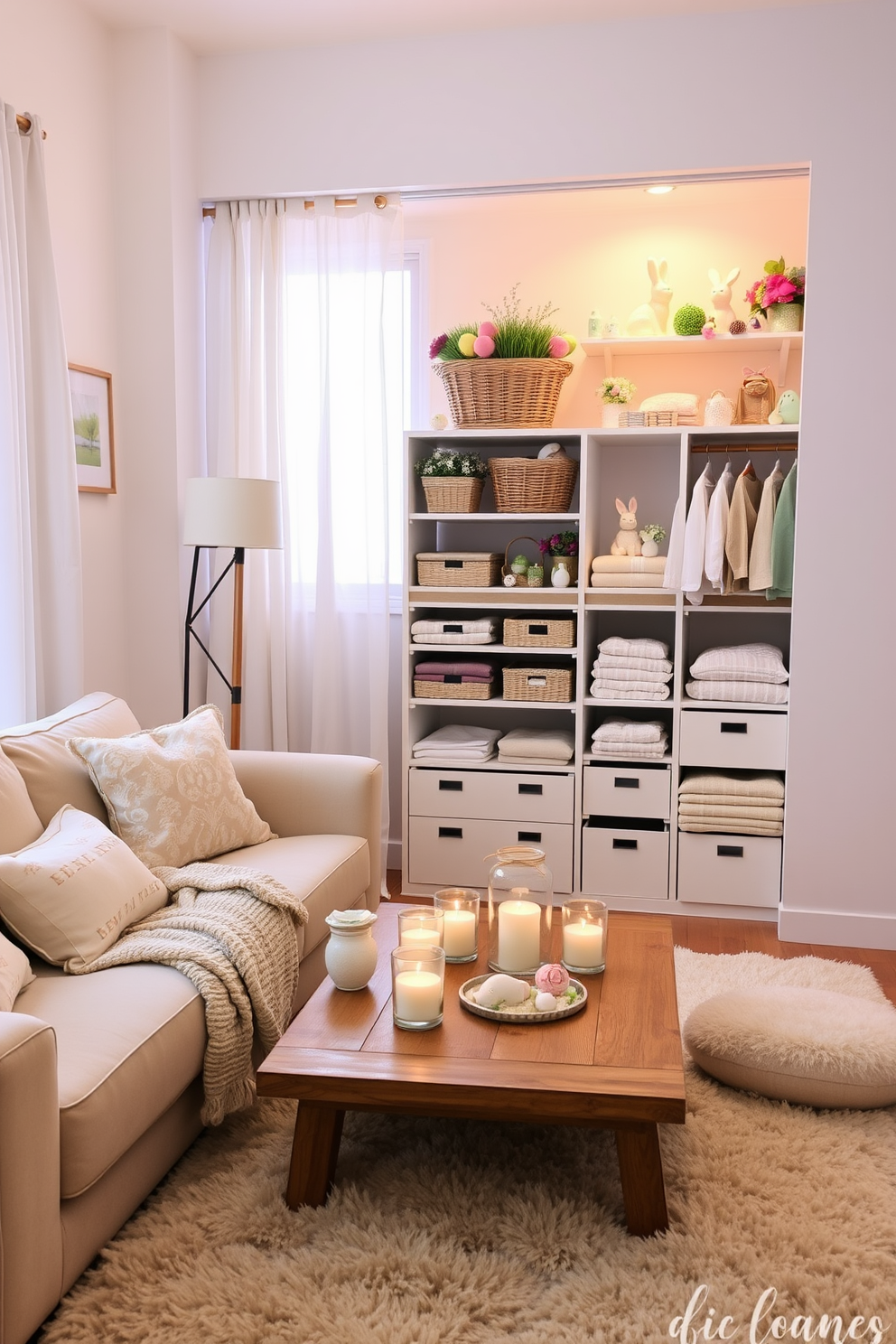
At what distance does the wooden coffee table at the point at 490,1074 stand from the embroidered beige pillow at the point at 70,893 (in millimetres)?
441

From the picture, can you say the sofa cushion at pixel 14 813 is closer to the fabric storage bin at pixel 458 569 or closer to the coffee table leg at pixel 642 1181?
the coffee table leg at pixel 642 1181

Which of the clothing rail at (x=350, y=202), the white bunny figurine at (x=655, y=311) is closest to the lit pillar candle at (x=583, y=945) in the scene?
the white bunny figurine at (x=655, y=311)

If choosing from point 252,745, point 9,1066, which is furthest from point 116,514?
point 9,1066

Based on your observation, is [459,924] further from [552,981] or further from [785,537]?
[785,537]

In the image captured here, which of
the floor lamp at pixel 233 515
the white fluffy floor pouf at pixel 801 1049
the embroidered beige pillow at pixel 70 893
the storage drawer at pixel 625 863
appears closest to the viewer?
the embroidered beige pillow at pixel 70 893

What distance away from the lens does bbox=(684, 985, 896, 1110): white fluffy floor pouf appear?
7.80 ft

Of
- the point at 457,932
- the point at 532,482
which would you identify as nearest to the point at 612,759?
the point at 532,482

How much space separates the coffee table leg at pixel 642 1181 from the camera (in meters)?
1.93

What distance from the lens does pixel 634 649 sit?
379 centimetres

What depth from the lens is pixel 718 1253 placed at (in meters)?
1.91

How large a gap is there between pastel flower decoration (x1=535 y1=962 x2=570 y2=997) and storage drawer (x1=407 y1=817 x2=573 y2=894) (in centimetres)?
170

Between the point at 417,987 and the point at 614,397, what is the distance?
2440mm

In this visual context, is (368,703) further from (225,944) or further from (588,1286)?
(588,1286)

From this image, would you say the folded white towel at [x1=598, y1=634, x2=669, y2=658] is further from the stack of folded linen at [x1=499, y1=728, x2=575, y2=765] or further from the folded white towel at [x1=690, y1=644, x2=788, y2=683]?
the stack of folded linen at [x1=499, y1=728, x2=575, y2=765]
